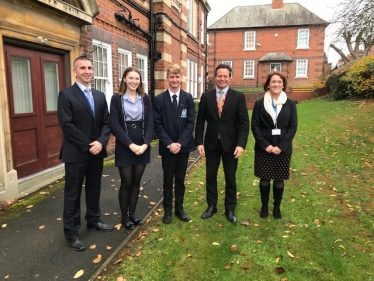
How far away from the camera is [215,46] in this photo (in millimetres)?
37781

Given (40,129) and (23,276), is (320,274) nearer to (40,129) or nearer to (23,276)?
(23,276)

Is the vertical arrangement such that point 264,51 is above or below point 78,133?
above

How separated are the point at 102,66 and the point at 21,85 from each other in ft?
8.67

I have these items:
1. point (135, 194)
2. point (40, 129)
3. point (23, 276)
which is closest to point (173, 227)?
point (135, 194)

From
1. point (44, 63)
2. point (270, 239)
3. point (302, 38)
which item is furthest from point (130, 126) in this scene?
point (302, 38)

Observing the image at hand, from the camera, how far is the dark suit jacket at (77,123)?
10.8 ft

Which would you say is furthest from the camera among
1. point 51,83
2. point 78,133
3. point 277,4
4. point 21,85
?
point 277,4

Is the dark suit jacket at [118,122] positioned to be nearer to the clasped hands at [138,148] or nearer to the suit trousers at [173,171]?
the clasped hands at [138,148]

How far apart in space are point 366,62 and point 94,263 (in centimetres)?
1900

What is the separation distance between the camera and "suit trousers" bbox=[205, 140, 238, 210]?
4.13m

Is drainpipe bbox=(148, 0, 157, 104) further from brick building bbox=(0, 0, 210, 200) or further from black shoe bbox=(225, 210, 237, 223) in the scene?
black shoe bbox=(225, 210, 237, 223)

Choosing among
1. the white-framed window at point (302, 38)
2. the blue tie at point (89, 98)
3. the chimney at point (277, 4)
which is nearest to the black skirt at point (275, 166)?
the blue tie at point (89, 98)

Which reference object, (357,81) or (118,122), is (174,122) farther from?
(357,81)

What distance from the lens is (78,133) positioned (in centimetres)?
332
